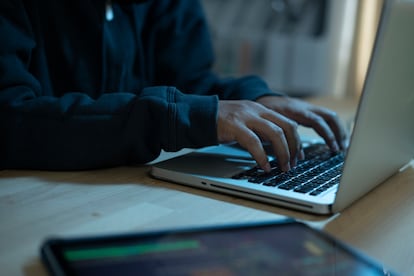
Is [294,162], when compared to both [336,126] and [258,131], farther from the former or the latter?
[336,126]

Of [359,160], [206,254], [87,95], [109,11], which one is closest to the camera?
[206,254]

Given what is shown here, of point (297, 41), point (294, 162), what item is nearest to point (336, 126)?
point (294, 162)

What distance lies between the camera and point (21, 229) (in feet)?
1.62

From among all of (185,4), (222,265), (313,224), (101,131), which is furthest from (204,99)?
(185,4)

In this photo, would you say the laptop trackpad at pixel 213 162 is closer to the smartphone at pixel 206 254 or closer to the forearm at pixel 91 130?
the forearm at pixel 91 130

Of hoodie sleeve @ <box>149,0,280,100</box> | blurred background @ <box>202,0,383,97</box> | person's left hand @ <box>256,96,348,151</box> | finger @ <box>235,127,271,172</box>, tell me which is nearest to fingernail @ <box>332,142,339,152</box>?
person's left hand @ <box>256,96,348,151</box>

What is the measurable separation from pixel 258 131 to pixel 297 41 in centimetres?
144

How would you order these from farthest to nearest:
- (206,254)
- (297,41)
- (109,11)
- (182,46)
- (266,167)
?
(297,41) → (182,46) → (109,11) → (266,167) → (206,254)

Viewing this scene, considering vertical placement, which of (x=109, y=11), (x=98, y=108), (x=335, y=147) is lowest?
(x=335, y=147)

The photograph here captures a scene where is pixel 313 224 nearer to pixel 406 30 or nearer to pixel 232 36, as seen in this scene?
pixel 406 30

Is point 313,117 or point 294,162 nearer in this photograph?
point 294,162

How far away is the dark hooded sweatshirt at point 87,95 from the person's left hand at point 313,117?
5 centimetres

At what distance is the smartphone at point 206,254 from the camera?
0.36m

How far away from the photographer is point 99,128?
0.69 m
